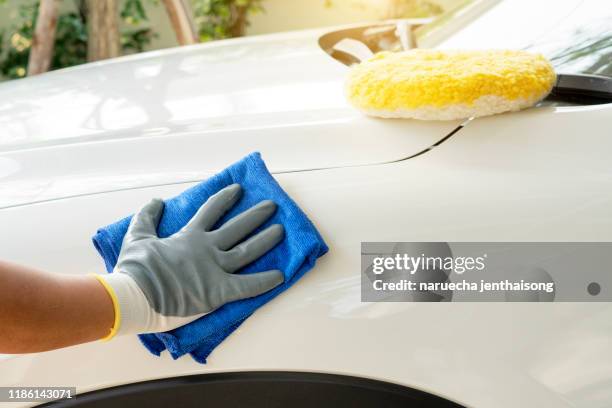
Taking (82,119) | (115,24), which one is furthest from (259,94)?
(115,24)

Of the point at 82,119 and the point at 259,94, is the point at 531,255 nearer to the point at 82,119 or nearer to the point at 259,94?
the point at 259,94

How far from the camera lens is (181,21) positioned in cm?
356

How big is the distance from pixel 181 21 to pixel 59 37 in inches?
74.3

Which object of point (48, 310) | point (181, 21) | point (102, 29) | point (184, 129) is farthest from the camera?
point (102, 29)

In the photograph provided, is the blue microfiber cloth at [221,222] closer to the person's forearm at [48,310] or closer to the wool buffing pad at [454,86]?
the person's forearm at [48,310]

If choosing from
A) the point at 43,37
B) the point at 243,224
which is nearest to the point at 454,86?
the point at 243,224

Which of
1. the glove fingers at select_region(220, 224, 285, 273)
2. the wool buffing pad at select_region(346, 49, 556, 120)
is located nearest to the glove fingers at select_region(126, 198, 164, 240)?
the glove fingers at select_region(220, 224, 285, 273)

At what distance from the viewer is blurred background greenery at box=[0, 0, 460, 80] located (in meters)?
5.11

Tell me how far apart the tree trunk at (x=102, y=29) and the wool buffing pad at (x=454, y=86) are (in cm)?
313

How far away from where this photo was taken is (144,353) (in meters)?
1.06

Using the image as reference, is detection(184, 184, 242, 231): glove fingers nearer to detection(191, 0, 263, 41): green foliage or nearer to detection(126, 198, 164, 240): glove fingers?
detection(126, 198, 164, 240): glove fingers

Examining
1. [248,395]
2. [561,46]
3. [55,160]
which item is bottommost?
[248,395]

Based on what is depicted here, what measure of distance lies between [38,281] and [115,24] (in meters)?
3.39

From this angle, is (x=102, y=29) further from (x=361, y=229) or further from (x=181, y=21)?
(x=361, y=229)
